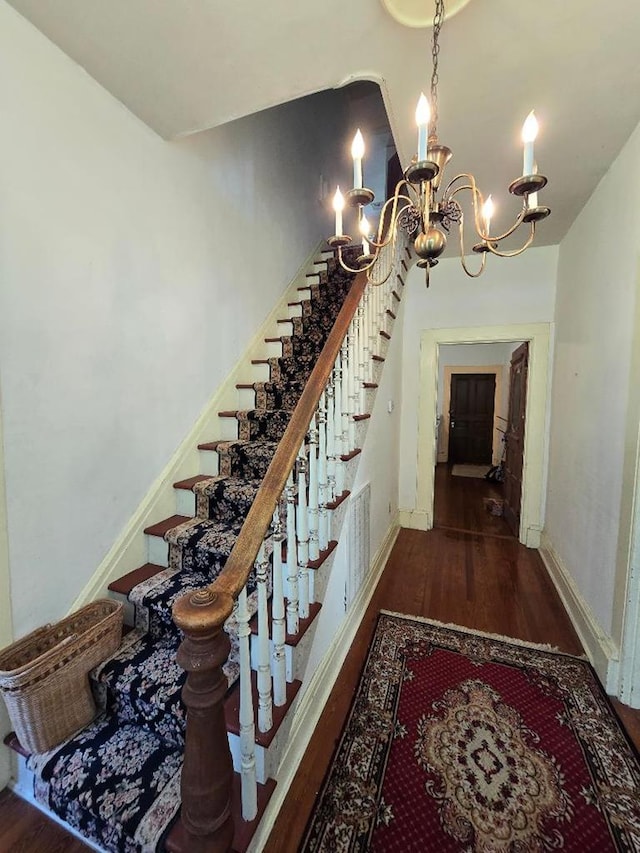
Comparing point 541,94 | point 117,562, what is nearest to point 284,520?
point 117,562

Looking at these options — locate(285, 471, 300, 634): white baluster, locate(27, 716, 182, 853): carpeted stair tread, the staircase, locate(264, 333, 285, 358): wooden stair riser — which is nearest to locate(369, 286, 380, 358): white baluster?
the staircase

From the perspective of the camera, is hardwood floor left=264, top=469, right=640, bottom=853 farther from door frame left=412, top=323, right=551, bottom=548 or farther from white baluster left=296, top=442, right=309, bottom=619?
white baluster left=296, top=442, right=309, bottom=619

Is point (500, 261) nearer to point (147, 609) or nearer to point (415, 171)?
point (415, 171)

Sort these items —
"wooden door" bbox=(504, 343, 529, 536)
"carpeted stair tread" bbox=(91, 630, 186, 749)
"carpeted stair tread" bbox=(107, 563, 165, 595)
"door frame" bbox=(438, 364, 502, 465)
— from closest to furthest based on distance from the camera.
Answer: "carpeted stair tread" bbox=(91, 630, 186, 749), "carpeted stair tread" bbox=(107, 563, 165, 595), "wooden door" bbox=(504, 343, 529, 536), "door frame" bbox=(438, 364, 502, 465)

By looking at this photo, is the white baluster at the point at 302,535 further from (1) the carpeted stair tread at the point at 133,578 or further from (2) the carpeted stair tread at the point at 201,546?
(1) the carpeted stair tread at the point at 133,578

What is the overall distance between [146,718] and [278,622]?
1.91 ft

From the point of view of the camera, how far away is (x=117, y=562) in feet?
5.43

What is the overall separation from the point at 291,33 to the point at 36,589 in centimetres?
218

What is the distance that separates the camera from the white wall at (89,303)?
1.25m

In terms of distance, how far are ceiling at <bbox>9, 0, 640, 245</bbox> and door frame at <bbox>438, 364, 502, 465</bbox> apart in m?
5.29

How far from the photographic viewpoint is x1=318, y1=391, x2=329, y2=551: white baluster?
60.6 inches

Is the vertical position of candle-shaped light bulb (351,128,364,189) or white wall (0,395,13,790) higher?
candle-shaped light bulb (351,128,364,189)

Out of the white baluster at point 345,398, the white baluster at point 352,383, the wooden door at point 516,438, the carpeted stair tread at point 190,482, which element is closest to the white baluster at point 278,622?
the white baluster at point 345,398

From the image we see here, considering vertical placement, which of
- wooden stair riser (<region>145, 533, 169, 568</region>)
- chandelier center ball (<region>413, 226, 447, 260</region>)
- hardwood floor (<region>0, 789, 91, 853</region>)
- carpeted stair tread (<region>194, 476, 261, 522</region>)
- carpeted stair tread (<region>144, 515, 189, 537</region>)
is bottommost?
hardwood floor (<region>0, 789, 91, 853</region>)
